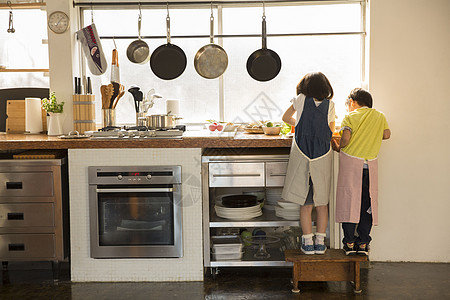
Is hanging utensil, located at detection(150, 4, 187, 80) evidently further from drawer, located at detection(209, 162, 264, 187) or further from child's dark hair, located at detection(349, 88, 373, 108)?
child's dark hair, located at detection(349, 88, 373, 108)

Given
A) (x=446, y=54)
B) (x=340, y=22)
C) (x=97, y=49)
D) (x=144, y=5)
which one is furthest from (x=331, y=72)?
(x=97, y=49)

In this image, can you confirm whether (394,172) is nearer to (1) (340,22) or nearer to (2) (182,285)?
(1) (340,22)

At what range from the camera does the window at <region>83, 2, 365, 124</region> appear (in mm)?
4062

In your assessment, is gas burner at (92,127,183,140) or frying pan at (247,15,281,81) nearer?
gas burner at (92,127,183,140)

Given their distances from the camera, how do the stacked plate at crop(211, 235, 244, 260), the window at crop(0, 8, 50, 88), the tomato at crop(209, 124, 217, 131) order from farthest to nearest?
the window at crop(0, 8, 50, 88)
the tomato at crop(209, 124, 217, 131)
the stacked plate at crop(211, 235, 244, 260)

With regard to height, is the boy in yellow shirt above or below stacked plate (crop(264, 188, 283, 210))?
above

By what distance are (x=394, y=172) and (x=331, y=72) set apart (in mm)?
928

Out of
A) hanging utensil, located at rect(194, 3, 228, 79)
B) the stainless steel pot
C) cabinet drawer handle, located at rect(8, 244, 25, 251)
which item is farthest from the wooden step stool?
cabinet drawer handle, located at rect(8, 244, 25, 251)

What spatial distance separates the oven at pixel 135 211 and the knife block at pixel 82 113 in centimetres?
60

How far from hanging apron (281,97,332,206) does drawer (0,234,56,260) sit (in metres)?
1.59

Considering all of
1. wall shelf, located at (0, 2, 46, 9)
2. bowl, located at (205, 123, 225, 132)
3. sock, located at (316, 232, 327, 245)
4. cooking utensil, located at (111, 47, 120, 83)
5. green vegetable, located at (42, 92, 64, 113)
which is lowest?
sock, located at (316, 232, 327, 245)

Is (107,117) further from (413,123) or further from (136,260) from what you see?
(413,123)

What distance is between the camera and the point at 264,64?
12.8ft

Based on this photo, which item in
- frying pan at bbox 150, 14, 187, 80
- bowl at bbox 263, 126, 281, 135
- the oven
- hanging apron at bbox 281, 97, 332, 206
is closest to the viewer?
hanging apron at bbox 281, 97, 332, 206
